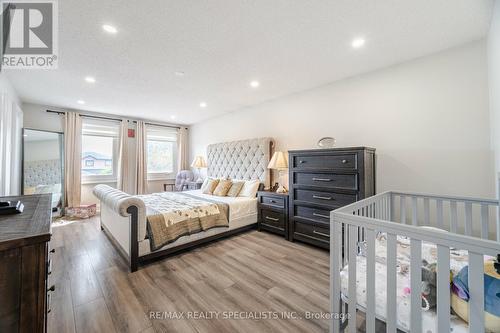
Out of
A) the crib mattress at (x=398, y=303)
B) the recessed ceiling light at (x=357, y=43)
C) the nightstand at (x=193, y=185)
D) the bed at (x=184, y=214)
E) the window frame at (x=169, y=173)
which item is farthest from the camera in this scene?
the window frame at (x=169, y=173)

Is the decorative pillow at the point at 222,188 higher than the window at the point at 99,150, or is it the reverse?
the window at the point at 99,150

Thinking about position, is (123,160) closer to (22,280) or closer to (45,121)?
(45,121)

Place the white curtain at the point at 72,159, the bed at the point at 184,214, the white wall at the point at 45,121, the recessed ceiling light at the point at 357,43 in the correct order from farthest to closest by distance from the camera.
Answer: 1. the white curtain at the point at 72,159
2. the white wall at the point at 45,121
3. the bed at the point at 184,214
4. the recessed ceiling light at the point at 357,43

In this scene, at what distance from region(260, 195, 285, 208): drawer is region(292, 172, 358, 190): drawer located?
0.41 m

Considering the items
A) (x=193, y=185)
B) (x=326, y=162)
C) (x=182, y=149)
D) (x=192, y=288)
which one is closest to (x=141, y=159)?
(x=182, y=149)

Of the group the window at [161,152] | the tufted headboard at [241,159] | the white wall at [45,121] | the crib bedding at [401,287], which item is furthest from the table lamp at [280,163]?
the white wall at [45,121]

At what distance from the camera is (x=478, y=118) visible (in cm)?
204

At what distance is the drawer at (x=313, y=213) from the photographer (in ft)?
8.57

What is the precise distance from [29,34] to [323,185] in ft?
11.7

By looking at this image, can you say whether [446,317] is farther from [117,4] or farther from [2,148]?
[2,148]

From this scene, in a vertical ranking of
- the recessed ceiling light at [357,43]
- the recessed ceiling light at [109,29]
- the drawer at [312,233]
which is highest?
the recessed ceiling light at [357,43]

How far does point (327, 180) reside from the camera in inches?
102

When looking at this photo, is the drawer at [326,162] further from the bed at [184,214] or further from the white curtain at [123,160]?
the white curtain at [123,160]

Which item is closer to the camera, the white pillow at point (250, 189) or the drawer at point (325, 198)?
the drawer at point (325, 198)
